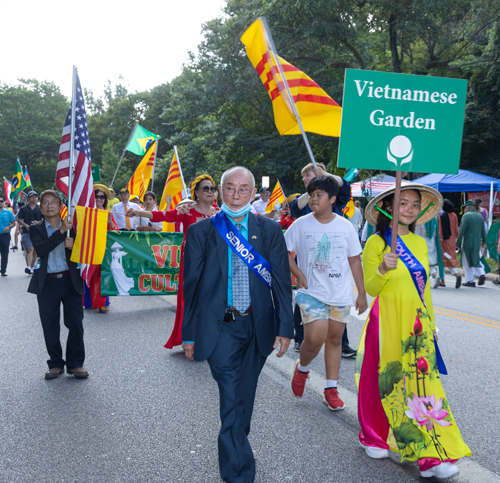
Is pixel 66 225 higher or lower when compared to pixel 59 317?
higher

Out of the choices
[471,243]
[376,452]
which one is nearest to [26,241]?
[471,243]

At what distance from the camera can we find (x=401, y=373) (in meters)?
3.29

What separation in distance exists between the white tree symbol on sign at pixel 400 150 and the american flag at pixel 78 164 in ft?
12.0

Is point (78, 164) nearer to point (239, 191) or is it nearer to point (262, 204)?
point (239, 191)

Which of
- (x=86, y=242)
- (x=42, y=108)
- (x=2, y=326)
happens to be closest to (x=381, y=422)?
(x=86, y=242)

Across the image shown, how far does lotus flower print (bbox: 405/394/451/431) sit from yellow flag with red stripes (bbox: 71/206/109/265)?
3.38 meters

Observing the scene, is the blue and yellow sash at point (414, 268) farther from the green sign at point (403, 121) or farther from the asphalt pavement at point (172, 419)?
the asphalt pavement at point (172, 419)

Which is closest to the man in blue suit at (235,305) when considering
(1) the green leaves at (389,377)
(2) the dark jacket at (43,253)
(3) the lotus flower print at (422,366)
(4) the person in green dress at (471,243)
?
(1) the green leaves at (389,377)

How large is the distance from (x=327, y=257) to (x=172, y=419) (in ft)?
5.71

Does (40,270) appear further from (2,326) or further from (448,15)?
(448,15)

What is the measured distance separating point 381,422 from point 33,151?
59149 mm

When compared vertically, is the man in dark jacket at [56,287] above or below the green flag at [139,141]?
below

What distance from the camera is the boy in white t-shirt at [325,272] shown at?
13.7ft

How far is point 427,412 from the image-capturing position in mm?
3121
